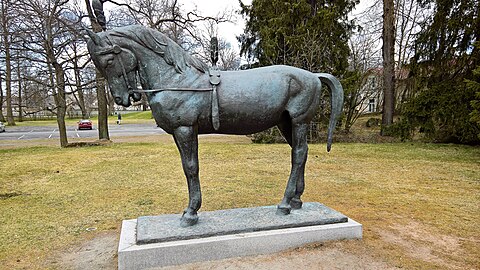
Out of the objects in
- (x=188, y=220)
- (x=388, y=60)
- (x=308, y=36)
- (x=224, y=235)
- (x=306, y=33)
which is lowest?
(x=224, y=235)

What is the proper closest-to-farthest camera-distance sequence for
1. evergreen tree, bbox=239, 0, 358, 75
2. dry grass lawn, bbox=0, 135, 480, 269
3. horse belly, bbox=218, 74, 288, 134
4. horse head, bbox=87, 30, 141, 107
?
horse head, bbox=87, 30, 141, 107 → horse belly, bbox=218, 74, 288, 134 → dry grass lawn, bbox=0, 135, 480, 269 → evergreen tree, bbox=239, 0, 358, 75

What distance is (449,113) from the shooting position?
13.0 metres

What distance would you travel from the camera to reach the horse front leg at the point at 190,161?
3.35m

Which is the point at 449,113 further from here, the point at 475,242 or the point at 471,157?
the point at 475,242

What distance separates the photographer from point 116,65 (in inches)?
125

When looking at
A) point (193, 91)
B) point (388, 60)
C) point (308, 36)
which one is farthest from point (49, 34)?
point (388, 60)

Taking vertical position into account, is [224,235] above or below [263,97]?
below

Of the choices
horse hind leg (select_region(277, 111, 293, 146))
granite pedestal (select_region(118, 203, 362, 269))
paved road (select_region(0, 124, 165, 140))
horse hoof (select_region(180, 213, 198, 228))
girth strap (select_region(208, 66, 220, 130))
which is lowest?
paved road (select_region(0, 124, 165, 140))

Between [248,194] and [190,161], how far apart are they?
8.79 feet

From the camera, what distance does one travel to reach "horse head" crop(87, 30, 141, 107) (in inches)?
123

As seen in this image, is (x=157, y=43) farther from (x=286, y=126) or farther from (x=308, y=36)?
(x=308, y=36)

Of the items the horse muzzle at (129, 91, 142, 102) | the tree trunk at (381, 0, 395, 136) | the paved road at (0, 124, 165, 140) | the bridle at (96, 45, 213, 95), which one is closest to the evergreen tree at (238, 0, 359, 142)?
the tree trunk at (381, 0, 395, 136)

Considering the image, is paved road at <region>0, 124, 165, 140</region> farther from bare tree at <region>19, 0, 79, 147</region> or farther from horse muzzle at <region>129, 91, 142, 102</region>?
horse muzzle at <region>129, 91, 142, 102</region>

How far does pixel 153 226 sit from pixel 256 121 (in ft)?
5.05
